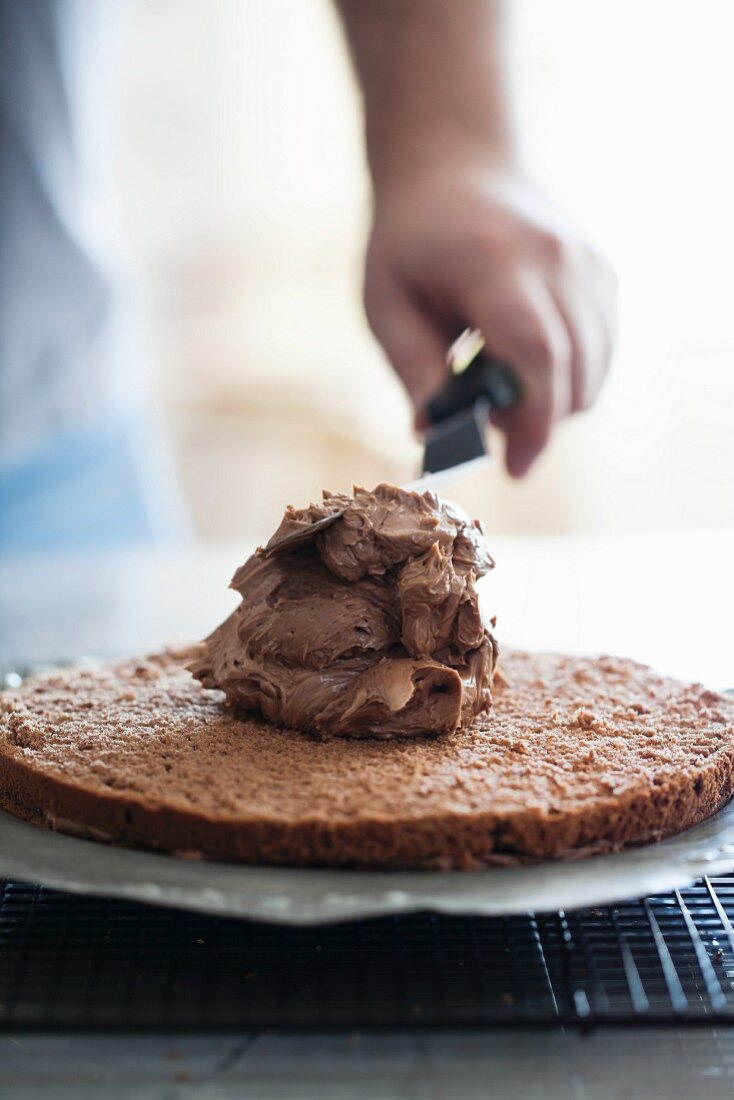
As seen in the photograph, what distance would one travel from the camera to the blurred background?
844 centimetres

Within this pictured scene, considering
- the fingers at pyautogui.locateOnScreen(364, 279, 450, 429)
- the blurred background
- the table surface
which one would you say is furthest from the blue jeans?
the blurred background

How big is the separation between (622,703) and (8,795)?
1348mm

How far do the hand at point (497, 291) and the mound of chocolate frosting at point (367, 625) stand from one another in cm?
135

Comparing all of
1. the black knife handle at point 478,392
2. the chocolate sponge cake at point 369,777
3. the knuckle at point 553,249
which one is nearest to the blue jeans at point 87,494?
the black knife handle at point 478,392

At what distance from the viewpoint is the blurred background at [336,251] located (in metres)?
8.44

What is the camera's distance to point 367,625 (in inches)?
87.1

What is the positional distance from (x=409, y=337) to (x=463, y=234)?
1.31ft

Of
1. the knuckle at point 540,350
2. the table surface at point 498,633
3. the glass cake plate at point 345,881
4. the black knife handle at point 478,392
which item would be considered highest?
the knuckle at point 540,350

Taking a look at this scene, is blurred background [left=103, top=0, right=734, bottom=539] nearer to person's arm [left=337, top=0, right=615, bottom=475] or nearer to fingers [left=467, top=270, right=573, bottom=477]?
person's arm [left=337, top=0, right=615, bottom=475]

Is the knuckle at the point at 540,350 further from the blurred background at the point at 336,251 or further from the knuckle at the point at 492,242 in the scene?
the blurred background at the point at 336,251

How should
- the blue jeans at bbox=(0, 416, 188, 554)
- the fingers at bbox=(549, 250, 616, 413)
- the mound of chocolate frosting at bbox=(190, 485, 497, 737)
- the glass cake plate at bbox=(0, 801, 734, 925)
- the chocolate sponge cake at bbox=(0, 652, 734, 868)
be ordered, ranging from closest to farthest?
the glass cake plate at bbox=(0, 801, 734, 925) → the chocolate sponge cake at bbox=(0, 652, 734, 868) → the mound of chocolate frosting at bbox=(190, 485, 497, 737) → the fingers at bbox=(549, 250, 616, 413) → the blue jeans at bbox=(0, 416, 188, 554)

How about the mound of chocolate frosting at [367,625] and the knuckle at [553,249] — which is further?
the knuckle at [553,249]

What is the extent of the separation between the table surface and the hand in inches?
37.7

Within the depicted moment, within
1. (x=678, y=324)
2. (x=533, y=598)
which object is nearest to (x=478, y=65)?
(x=533, y=598)
